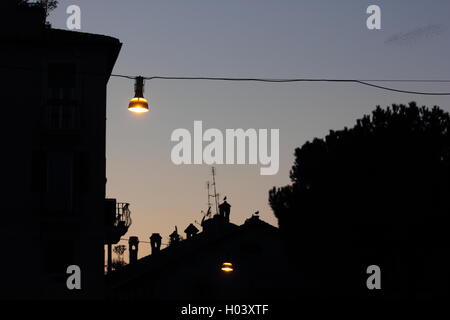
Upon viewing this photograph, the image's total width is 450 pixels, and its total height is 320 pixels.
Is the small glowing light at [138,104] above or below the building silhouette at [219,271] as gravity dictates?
above

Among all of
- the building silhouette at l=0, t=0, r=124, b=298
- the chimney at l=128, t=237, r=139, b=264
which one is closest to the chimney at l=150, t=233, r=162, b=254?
the chimney at l=128, t=237, r=139, b=264

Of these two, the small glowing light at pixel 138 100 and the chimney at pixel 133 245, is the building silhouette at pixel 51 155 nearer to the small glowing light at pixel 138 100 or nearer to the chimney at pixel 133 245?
the small glowing light at pixel 138 100

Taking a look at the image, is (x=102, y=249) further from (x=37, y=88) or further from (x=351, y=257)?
(x=351, y=257)

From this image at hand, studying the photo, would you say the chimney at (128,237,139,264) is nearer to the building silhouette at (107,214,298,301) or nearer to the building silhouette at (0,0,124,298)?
the building silhouette at (107,214,298,301)

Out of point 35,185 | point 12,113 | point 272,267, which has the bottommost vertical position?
point 272,267

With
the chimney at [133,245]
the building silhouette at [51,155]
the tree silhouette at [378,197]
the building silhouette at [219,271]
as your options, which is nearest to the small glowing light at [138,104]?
the building silhouette at [51,155]

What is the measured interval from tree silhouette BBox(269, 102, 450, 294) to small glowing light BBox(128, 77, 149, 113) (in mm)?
23029

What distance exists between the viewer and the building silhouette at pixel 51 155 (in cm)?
3444

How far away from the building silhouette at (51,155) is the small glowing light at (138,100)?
1462 centimetres

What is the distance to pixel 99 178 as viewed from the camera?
35.4 meters

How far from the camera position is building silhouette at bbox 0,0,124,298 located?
3444cm

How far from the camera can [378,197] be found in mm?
42750
